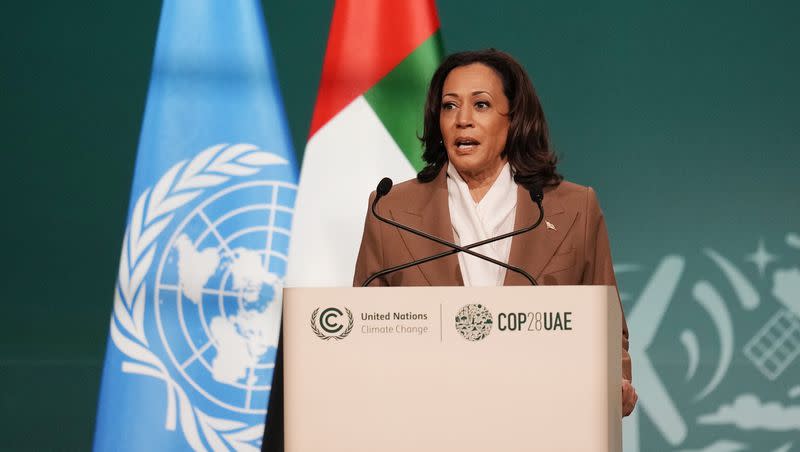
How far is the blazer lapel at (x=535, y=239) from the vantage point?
6.31 feet

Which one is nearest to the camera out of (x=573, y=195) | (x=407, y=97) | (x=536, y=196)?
(x=536, y=196)

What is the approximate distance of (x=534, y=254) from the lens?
1942mm

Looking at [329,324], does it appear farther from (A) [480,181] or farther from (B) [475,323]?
(A) [480,181]

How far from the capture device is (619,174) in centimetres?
341

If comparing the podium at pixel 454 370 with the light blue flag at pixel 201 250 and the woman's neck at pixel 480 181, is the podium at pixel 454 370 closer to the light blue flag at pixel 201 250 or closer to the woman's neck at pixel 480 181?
the woman's neck at pixel 480 181

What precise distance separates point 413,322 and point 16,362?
7.86ft

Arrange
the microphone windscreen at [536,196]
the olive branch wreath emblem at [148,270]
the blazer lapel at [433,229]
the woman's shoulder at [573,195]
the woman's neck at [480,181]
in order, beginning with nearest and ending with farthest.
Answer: the microphone windscreen at [536,196] → the blazer lapel at [433,229] → the woman's shoulder at [573,195] → the woman's neck at [480,181] → the olive branch wreath emblem at [148,270]

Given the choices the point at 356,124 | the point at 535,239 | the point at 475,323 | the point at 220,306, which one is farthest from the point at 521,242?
the point at 220,306

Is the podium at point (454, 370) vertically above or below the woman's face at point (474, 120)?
below

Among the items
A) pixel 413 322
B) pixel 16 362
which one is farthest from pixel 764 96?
pixel 16 362

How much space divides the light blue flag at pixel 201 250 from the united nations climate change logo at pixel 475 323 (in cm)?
196

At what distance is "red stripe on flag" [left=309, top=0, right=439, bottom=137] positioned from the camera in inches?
132

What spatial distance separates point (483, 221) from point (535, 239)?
5.3 inches

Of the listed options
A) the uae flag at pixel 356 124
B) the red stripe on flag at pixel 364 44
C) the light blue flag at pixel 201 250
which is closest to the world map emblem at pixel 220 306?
the light blue flag at pixel 201 250
